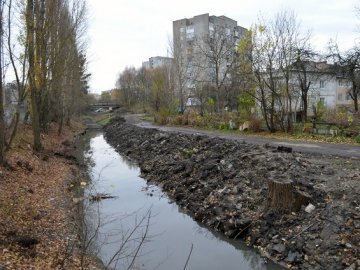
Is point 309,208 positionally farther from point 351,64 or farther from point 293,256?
point 351,64

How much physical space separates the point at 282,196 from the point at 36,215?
21.3 ft

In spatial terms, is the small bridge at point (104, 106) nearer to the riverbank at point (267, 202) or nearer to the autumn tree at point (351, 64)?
the autumn tree at point (351, 64)

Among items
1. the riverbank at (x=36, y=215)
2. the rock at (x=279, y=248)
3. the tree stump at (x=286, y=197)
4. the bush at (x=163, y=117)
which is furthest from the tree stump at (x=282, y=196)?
the bush at (x=163, y=117)

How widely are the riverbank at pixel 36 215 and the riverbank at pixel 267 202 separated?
161 inches

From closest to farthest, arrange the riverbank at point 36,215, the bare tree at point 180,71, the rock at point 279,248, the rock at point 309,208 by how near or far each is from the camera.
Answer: the riverbank at point 36,215, the rock at point 279,248, the rock at point 309,208, the bare tree at point 180,71

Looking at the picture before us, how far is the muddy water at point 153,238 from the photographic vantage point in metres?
8.91

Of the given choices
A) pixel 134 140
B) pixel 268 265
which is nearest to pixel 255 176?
pixel 268 265

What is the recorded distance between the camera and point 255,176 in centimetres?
1293

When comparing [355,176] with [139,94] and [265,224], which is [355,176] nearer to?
[265,224]

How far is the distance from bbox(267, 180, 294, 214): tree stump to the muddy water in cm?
139

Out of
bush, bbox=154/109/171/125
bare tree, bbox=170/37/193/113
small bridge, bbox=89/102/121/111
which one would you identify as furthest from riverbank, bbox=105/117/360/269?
small bridge, bbox=89/102/121/111

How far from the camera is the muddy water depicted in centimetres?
891

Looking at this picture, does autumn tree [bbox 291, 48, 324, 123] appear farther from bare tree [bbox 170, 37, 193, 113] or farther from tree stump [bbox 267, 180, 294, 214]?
tree stump [bbox 267, 180, 294, 214]

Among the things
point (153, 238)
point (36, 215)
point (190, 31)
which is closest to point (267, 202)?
point (153, 238)
